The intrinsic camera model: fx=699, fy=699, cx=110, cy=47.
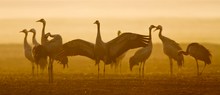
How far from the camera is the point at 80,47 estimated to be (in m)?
30.2

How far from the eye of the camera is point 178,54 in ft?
107

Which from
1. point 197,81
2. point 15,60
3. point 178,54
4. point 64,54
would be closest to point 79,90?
point 197,81

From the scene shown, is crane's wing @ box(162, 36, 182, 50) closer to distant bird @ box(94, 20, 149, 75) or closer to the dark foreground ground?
distant bird @ box(94, 20, 149, 75)

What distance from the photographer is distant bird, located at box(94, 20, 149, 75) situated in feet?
91.3

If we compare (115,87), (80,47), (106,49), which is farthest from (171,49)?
(115,87)

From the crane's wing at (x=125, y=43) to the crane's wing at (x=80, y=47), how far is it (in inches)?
49.2

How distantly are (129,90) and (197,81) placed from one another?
4381 mm

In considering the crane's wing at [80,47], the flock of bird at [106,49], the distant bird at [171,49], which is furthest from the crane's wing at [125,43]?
the distant bird at [171,49]

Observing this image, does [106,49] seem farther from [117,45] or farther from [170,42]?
[170,42]

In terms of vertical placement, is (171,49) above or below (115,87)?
above

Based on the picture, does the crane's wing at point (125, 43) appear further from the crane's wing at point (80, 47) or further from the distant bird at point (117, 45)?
the crane's wing at point (80, 47)

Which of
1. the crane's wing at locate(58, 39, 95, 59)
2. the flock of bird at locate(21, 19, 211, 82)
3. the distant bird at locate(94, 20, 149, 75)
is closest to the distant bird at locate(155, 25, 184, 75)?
the flock of bird at locate(21, 19, 211, 82)

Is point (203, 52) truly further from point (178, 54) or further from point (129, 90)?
point (129, 90)

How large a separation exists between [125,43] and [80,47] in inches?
109
